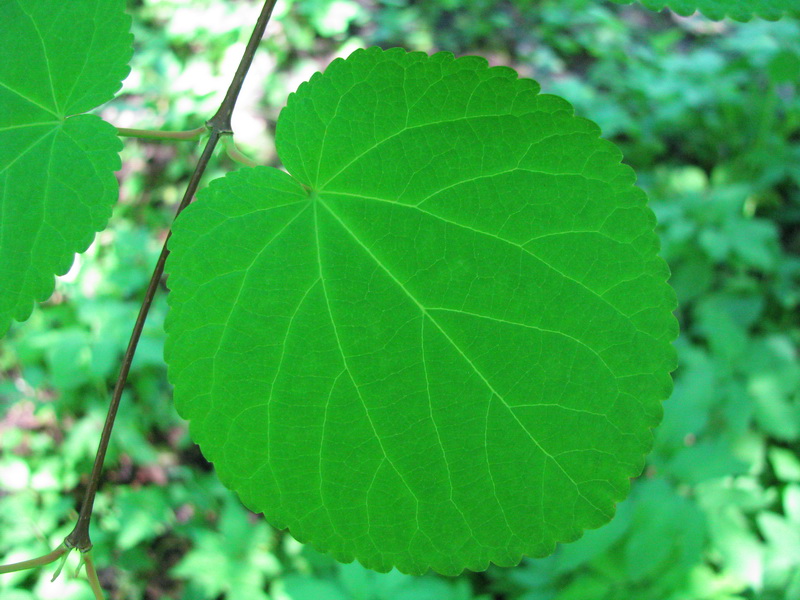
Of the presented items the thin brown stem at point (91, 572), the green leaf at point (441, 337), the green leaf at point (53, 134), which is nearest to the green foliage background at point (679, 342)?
the thin brown stem at point (91, 572)

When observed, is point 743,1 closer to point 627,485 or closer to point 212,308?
point 627,485

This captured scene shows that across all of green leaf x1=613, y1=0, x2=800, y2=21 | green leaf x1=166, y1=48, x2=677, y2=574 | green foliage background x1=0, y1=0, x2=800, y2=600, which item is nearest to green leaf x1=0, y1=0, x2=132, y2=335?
green leaf x1=166, y1=48, x2=677, y2=574

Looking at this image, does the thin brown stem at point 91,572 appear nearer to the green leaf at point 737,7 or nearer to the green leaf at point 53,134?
the green leaf at point 53,134

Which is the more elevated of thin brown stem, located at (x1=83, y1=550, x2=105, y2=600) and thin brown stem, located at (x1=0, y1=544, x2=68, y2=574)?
thin brown stem, located at (x1=0, y1=544, x2=68, y2=574)

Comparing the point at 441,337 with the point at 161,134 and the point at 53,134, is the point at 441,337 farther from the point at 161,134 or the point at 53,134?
the point at 53,134

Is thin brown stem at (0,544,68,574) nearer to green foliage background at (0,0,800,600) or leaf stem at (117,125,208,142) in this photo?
leaf stem at (117,125,208,142)

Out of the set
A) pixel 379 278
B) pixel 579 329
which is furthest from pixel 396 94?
pixel 579 329
